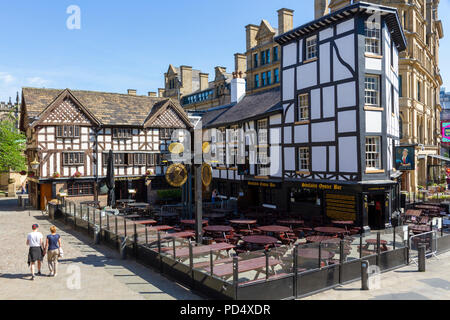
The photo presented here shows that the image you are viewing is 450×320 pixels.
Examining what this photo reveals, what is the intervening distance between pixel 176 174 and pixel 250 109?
599 inches

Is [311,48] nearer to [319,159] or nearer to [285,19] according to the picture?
[319,159]

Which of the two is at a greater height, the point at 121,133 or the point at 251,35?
the point at 251,35

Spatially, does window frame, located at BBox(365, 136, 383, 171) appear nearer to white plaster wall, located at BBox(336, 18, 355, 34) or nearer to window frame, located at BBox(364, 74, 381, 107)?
window frame, located at BBox(364, 74, 381, 107)

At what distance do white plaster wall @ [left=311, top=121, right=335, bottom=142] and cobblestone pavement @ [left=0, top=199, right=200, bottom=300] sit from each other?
490 inches

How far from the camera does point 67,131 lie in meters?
28.3

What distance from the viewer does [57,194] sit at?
27.3m

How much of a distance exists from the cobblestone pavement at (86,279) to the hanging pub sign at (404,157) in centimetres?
1646

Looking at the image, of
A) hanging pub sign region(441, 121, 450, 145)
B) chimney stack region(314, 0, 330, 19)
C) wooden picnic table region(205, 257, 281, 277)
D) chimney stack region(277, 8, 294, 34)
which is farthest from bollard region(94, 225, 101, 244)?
hanging pub sign region(441, 121, 450, 145)

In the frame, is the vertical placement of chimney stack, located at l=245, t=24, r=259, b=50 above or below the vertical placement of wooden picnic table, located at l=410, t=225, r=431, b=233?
above

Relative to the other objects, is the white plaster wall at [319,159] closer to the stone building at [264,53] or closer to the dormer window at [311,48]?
the dormer window at [311,48]

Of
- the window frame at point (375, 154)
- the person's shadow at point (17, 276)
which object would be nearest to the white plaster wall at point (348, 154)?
the window frame at point (375, 154)

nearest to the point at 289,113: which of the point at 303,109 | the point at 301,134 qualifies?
the point at 303,109

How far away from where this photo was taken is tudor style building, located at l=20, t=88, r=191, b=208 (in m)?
27.5
